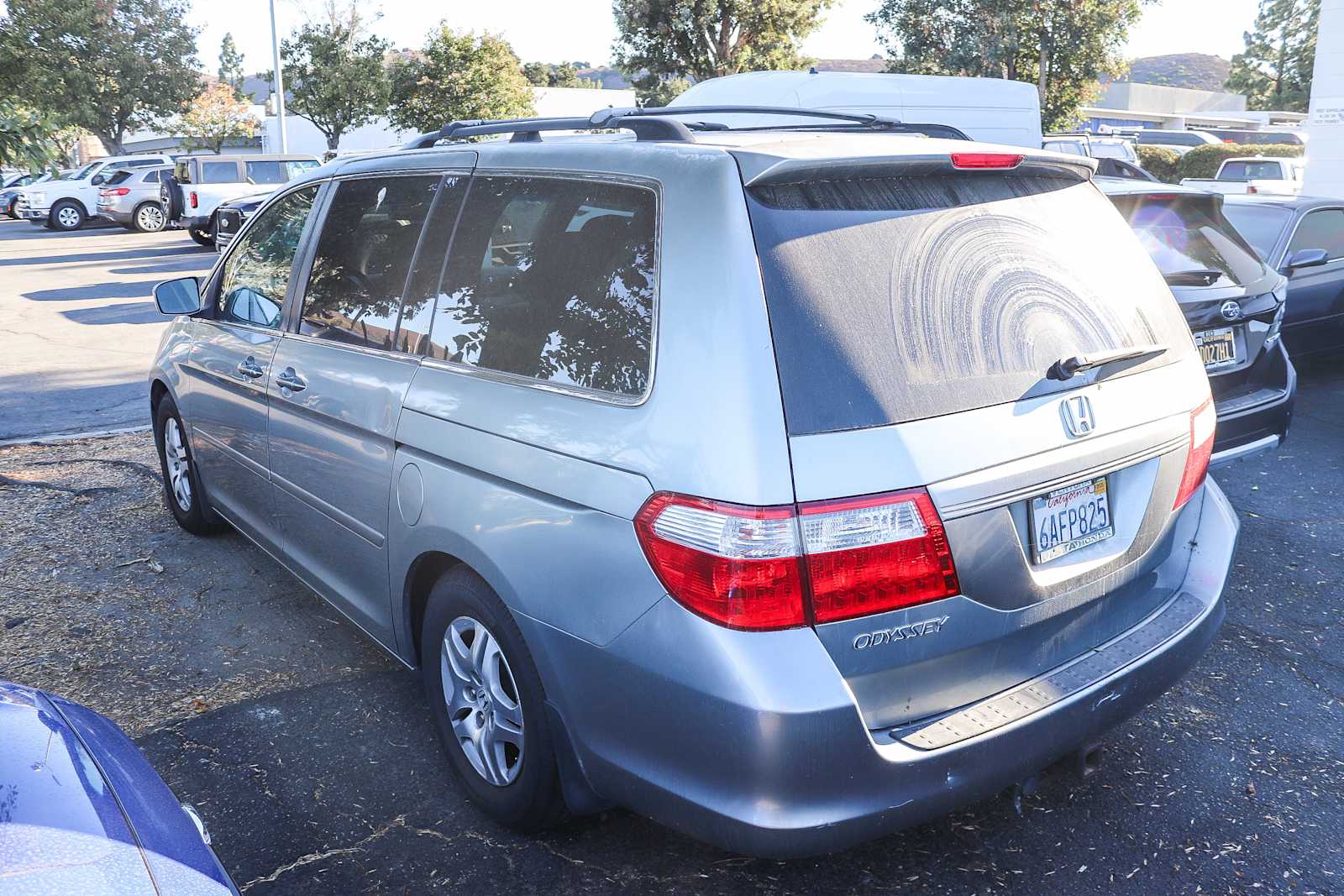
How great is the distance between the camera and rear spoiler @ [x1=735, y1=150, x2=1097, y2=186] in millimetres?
2281

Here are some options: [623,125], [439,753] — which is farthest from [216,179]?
[623,125]

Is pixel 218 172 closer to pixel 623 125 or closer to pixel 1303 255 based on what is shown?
pixel 1303 255

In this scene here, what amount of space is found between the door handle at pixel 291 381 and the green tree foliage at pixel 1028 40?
26.3m

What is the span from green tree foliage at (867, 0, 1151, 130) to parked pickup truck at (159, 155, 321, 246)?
15.9 metres

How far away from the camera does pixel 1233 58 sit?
8125 cm

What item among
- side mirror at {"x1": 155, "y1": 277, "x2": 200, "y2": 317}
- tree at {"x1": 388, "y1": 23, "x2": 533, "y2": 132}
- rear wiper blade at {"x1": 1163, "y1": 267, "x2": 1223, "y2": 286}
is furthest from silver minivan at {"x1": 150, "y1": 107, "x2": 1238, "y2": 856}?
tree at {"x1": 388, "y1": 23, "x2": 533, "y2": 132}

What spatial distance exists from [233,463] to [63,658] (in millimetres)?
934

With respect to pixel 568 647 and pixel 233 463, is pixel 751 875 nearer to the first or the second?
pixel 568 647

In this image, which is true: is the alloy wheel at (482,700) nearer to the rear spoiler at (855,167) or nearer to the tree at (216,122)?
the rear spoiler at (855,167)

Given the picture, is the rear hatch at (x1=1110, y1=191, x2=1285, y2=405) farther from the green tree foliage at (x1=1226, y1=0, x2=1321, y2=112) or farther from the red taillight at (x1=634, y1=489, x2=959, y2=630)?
the green tree foliage at (x1=1226, y1=0, x2=1321, y2=112)

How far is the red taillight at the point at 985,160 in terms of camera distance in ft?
8.21

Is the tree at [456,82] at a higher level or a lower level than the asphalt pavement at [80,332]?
higher

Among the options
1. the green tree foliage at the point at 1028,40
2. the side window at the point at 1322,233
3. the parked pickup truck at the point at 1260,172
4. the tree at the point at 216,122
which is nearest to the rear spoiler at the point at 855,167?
the side window at the point at 1322,233

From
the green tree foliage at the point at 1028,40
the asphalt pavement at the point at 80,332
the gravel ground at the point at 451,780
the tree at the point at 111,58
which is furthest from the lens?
the tree at the point at 111,58
